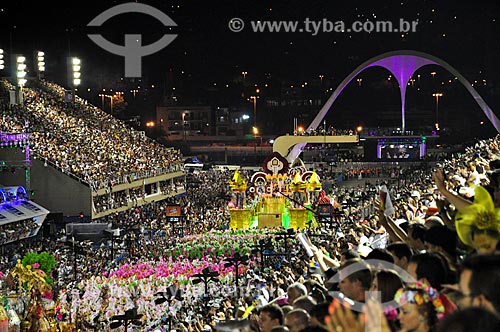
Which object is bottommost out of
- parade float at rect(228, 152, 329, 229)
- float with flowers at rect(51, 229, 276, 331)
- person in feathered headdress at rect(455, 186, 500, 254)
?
float with flowers at rect(51, 229, 276, 331)

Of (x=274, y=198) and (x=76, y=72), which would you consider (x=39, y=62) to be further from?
(x=274, y=198)

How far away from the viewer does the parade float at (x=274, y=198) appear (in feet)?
113

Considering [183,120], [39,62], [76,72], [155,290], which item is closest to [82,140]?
[76,72]

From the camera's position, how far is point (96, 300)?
20156 mm

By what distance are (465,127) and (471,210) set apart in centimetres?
9540

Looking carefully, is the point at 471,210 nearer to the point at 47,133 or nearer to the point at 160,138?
the point at 47,133

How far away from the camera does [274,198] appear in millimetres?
35062

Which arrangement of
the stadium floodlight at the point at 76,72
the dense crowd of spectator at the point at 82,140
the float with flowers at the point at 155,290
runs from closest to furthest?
the float with flowers at the point at 155,290 < the dense crowd of spectator at the point at 82,140 < the stadium floodlight at the point at 76,72

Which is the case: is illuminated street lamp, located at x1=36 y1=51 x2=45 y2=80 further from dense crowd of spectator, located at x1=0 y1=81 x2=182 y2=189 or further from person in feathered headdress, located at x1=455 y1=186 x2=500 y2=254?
person in feathered headdress, located at x1=455 y1=186 x2=500 y2=254

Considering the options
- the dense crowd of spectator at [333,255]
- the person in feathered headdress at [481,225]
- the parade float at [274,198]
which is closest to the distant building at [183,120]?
the dense crowd of spectator at [333,255]

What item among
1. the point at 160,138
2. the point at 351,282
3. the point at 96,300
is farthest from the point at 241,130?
the point at 351,282

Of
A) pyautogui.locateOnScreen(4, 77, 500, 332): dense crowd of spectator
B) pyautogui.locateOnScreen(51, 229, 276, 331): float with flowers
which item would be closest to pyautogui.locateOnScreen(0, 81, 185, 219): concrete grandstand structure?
pyautogui.locateOnScreen(4, 77, 500, 332): dense crowd of spectator

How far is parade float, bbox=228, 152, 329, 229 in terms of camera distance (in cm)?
3441

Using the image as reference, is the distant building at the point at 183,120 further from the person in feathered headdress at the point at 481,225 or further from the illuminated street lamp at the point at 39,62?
the person in feathered headdress at the point at 481,225
